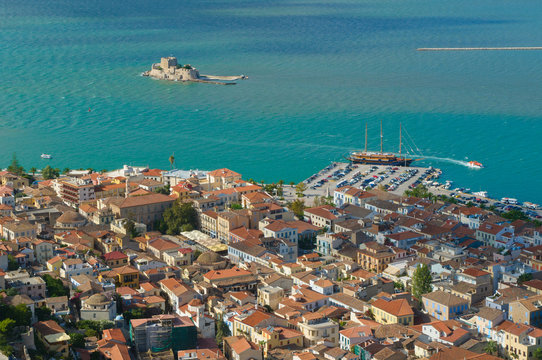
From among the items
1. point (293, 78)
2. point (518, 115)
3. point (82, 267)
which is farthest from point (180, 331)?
point (293, 78)

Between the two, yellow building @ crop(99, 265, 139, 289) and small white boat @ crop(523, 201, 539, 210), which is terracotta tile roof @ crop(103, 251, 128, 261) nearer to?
yellow building @ crop(99, 265, 139, 289)

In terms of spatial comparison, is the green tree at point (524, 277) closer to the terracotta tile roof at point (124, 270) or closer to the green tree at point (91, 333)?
the terracotta tile roof at point (124, 270)

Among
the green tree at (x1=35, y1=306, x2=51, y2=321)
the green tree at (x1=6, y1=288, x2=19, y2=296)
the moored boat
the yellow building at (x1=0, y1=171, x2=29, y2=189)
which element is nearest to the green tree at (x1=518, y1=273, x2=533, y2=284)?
the moored boat

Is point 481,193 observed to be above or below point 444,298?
below

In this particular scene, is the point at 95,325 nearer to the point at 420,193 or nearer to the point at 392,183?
the point at 420,193

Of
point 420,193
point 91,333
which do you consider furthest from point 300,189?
point 91,333

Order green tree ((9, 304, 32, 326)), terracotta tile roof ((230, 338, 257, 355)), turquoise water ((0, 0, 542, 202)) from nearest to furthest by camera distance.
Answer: green tree ((9, 304, 32, 326)) < terracotta tile roof ((230, 338, 257, 355)) < turquoise water ((0, 0, 542, 202))
